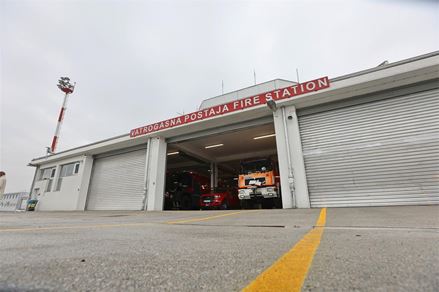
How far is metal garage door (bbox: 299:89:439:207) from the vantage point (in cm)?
611

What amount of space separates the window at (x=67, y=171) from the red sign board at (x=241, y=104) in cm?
655

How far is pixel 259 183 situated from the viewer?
9.02m

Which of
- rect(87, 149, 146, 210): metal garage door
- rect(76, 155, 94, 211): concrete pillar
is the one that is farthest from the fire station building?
rect(76, 155, 94, 211): concrete pillar

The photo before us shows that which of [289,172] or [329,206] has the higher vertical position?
[289,172]

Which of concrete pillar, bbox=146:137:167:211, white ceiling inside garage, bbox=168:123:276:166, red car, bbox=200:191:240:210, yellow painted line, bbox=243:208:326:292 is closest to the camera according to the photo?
yellow painted line, bbox=243:208:326:292

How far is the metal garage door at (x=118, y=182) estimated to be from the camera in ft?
35.8

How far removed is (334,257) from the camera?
3.72 ft

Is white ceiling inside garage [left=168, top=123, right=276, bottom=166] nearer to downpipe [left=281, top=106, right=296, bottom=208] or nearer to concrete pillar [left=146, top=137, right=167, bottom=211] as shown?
concrete pillar [left=146, top=137, right=167, bottom=211]

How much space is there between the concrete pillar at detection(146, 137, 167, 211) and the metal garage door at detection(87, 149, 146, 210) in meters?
0.64

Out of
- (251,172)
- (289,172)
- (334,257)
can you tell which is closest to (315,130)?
(289,172)

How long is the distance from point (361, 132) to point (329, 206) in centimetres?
301

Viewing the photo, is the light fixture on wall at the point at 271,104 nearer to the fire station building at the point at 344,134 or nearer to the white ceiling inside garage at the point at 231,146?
the fire station building at the point at 344,134

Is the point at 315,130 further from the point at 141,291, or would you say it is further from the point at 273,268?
the point at 141,291

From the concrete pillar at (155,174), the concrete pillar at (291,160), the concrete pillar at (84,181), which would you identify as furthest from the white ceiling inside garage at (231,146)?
the concrete pillar at (84,181)
